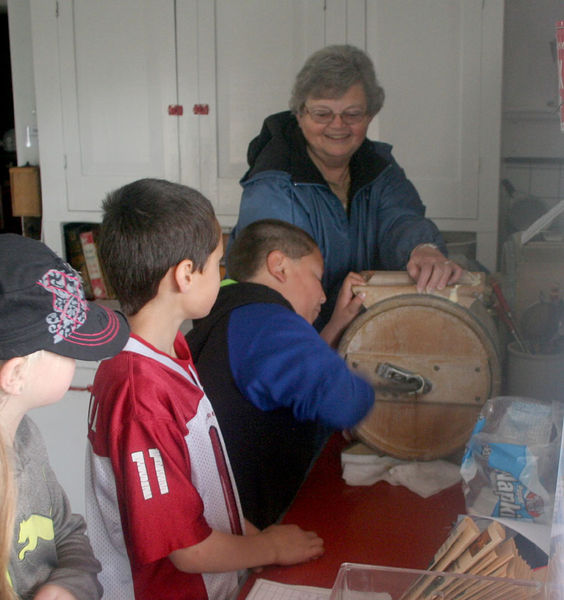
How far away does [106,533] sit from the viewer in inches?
42.1

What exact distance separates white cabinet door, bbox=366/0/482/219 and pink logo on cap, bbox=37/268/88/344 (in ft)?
6.26

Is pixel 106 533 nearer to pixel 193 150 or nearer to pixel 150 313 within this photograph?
pixel 150 313

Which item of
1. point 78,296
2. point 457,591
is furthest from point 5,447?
point 457,591

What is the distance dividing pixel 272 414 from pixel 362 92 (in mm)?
843

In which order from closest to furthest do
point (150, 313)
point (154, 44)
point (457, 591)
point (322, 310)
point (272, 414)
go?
point (457, 591), point (150, 313), point (272, 414), point (322, 310), point (154, 44)

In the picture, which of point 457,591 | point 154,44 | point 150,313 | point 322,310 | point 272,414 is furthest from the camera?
point 154,44

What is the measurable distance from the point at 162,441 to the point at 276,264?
510 millimetres

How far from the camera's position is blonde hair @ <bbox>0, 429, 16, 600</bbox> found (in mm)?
704

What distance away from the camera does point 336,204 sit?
1.72 meters

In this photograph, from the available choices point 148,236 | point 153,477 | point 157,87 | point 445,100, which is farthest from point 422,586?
point 157,87

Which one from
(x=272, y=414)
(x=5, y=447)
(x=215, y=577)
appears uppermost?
(x=5, y=447)

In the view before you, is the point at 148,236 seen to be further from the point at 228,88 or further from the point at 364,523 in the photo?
the point at 228,88

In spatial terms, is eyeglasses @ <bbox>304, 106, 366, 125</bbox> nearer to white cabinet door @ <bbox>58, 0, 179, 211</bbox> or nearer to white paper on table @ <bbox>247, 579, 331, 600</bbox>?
white paper on table @ <bbox>247, 579, 331, 600</bbox>

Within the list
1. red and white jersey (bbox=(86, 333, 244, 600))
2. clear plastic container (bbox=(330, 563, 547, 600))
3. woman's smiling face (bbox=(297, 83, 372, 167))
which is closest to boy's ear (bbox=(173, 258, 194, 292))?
red and white jersey (bbox=(86, 333, 244, 600))
